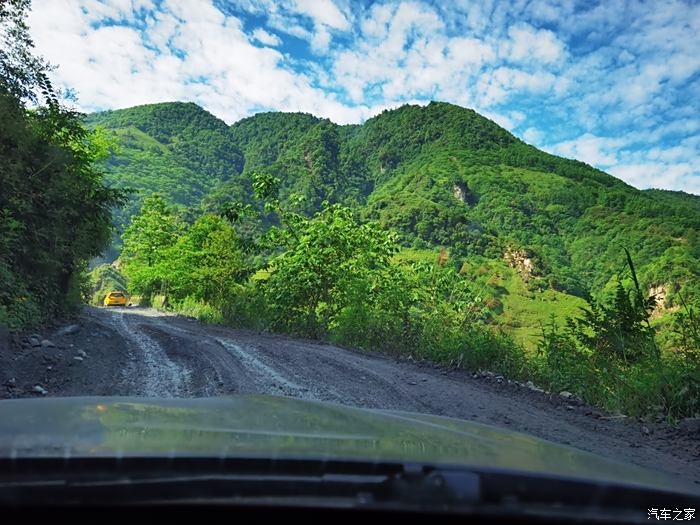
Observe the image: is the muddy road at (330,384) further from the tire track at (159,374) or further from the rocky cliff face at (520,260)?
the rocky cliff face at (520,260)

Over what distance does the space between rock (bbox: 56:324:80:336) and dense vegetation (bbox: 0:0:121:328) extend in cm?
48

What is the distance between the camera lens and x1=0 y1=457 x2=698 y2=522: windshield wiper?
136 cm

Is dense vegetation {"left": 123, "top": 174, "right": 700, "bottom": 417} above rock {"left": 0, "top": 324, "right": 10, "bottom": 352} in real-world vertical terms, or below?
above

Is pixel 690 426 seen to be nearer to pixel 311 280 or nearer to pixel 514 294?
pixel 311 280

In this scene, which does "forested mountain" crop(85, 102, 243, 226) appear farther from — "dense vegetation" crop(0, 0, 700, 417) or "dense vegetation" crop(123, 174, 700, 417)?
"dense vegetation" crop(123, 174, 700, 417)

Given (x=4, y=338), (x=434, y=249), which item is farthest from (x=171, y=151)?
(x=4, y=338)

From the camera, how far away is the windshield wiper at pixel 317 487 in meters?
1.36

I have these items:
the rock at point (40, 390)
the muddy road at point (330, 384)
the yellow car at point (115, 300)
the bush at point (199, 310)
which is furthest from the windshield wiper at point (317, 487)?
the yellow car at point (115, 300)

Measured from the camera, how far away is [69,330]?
10539 mm

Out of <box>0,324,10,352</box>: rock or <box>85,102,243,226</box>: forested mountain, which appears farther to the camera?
<box>85,102,243,226</box>: forested mountain

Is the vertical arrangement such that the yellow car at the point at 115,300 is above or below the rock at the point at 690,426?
below

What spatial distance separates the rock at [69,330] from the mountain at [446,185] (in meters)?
42.8

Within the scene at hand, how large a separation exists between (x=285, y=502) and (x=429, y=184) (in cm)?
11004

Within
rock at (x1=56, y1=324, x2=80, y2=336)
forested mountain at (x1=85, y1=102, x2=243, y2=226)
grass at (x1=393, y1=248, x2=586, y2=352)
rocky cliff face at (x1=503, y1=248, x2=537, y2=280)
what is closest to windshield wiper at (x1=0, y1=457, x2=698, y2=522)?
rock at (x1=56, y1=324, x2=80, y2=336)
